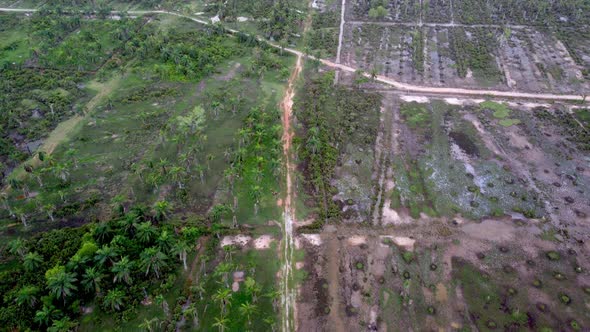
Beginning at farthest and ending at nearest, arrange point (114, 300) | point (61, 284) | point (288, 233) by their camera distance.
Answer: point (288, 233)
point (114, 300)
point (61, 284)

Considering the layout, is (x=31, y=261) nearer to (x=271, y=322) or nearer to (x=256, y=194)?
(x=256, y=194)

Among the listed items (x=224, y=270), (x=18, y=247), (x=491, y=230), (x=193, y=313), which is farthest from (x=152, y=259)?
(x=491, y=230)

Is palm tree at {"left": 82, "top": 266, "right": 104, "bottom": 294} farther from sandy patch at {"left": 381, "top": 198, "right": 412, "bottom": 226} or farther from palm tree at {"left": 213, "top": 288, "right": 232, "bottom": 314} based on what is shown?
sandy patch at {"left": 381, "top": 198, "right": 412, "bottom": 226}

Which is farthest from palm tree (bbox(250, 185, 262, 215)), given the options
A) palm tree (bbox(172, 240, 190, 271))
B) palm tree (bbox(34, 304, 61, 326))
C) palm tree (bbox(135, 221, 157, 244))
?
palm tree (bbox(34, 304, 61, 326))

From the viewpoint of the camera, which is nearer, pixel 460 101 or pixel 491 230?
pixel 491 230

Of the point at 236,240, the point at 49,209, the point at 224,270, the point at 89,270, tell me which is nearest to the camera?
the point at 89,270

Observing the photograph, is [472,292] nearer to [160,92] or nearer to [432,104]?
[432,104]

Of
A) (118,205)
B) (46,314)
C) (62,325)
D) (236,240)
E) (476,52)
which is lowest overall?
(236,240)
